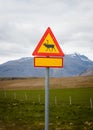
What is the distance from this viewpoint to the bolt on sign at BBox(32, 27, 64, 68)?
37.2 ft

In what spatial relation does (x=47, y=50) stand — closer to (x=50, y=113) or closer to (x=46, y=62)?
(x=46, y=62)

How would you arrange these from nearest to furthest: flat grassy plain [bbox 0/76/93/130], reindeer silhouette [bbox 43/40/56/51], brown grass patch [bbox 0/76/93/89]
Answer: reindeer silhouette [bbox 43/40/56/51]
flat grassy plain [bbox 0/76/93/130]
brown grass patch [bbox 0/76/93/89]

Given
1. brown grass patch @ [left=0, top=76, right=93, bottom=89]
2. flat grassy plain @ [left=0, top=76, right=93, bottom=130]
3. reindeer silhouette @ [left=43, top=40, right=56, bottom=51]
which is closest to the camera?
reindeer silhouette @ [left=43, top=40, right=56, bottom=51]

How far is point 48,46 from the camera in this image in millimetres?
11344

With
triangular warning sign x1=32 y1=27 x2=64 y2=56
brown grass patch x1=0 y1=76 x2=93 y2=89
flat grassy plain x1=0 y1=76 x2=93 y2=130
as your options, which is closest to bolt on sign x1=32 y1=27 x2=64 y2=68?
triangular warning sign x1=32 y1=27 x2=64 y2=56

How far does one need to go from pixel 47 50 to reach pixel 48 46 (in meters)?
0.14

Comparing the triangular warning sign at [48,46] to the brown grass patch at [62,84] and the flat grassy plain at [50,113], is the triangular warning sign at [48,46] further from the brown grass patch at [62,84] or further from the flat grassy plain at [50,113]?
the brown grass patch at [62,84]

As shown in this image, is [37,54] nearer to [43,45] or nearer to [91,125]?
[43,45]

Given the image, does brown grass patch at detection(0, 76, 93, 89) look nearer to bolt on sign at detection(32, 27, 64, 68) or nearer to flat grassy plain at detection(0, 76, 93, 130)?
flat grassy plain at detection(0, 76, 93, 130)

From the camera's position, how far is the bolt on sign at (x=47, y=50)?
1134cm

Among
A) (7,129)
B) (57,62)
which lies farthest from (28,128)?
(57,62)

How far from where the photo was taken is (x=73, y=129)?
20297 millimetres

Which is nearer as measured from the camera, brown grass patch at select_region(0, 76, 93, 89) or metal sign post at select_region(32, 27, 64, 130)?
metal sign post at select_region(32, 27, 64, 130)

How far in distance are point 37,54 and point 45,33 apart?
28.9 inches
